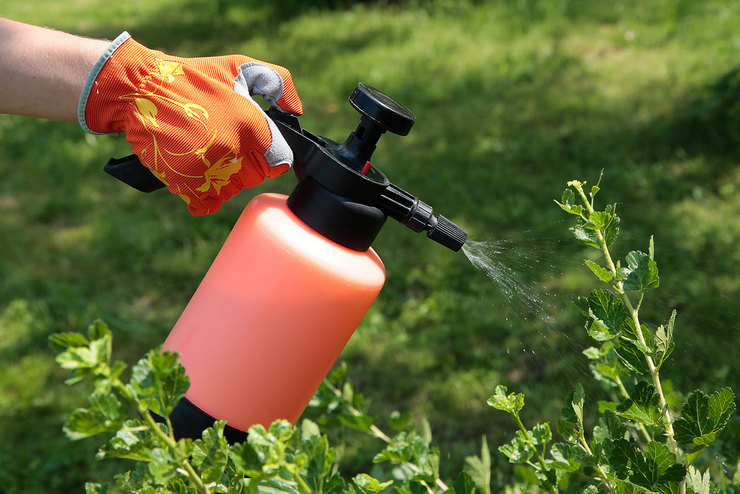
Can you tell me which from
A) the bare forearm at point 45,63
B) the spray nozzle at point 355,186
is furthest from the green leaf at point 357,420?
the bare forearm at point 45,63

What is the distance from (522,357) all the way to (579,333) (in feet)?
0.94

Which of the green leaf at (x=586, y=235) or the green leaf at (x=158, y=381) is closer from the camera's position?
the green leaf at (x=158, y=381)

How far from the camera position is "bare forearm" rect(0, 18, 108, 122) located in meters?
1.42

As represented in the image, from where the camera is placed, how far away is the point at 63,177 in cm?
442

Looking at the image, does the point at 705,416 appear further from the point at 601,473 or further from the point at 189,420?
the point at 189,420

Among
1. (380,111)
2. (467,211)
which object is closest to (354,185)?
(380,111)

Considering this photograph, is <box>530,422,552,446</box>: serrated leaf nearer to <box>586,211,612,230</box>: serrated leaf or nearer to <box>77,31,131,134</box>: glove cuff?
<box>586,211,612,230</box>: serrated leaf

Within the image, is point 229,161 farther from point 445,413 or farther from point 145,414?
point 445,413

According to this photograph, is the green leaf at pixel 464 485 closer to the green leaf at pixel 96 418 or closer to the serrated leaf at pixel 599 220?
the serrated leaf at pixel 599 220

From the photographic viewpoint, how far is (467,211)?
3.78m

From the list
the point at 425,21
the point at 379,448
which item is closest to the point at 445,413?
the point at 379,448

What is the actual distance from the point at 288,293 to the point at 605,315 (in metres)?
Result: 0.55

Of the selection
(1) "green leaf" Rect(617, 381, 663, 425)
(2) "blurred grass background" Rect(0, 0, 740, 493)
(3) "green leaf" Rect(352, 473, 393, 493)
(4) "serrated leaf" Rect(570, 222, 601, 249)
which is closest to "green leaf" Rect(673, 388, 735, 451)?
(1) "green leaf" Rect(617, 381, 663, 425)

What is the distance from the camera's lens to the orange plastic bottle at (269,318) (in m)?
1.24
